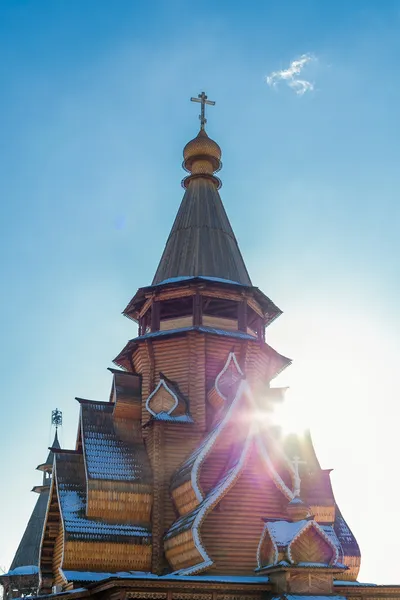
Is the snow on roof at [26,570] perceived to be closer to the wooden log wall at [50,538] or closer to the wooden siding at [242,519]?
the wooden log wall at [50,538]

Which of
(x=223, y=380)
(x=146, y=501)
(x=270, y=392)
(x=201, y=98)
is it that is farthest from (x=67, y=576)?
(x=201, y=98)

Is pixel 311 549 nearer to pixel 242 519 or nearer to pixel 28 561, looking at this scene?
pixel 242 519

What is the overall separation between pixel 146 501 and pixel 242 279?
7381 millimetres

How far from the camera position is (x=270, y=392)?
20.7m

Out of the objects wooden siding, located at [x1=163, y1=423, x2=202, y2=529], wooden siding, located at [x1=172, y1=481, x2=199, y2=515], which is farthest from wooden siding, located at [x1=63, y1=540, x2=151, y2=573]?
wooden siding, located at [x1=163, y1=423, x2=202, y2=529]

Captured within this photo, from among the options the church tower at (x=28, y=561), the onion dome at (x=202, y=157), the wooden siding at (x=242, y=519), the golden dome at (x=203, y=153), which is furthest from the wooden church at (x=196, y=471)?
the church tower at (x=28, y=561)

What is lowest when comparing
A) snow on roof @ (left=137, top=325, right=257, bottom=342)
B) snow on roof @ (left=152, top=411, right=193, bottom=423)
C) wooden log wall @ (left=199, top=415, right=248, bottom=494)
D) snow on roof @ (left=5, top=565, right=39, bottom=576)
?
snow on roof @ (left=5, top=565, right=39, bottom=576)

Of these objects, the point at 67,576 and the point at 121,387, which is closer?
the point at 67,576

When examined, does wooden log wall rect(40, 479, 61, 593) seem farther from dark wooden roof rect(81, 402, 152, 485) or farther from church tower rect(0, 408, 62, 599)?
church tower rect(0, 408, 62, 599)

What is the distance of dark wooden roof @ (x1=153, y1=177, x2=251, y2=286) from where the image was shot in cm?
2131

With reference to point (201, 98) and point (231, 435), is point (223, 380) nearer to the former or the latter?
point (231, 435)

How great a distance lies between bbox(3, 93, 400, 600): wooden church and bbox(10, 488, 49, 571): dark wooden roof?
49.8ft

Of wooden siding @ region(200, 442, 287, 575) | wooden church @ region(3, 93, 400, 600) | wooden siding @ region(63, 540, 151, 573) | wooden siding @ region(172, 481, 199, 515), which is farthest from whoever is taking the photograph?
wooden siding @ region(63, 540, 151, 573)

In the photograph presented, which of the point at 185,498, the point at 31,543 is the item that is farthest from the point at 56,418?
the point at 185,498
